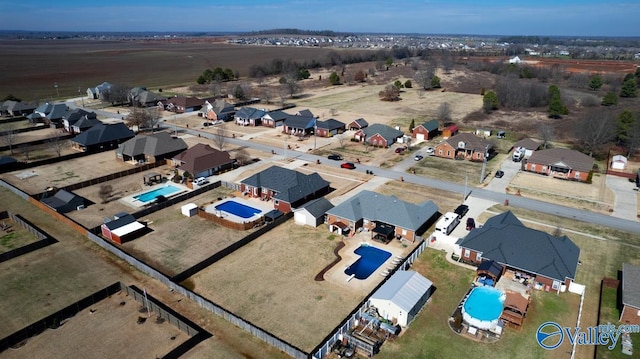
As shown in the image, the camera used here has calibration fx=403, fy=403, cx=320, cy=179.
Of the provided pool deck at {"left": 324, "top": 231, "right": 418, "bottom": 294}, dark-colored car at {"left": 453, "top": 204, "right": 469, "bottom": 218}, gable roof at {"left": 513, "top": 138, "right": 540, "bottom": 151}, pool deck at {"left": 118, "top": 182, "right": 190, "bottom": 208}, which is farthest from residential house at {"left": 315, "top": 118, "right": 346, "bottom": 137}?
pool deck at {"left": 324, "top": 231, "right": 418, "bottom": 294}

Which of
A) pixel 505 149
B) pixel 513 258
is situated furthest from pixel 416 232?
pixel 505 149

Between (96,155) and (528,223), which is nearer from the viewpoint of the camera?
(528,223)

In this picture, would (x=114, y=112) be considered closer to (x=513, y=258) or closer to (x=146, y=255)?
(x=146, y=255)

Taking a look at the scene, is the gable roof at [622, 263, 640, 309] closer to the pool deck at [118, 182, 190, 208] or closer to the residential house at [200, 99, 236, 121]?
the pool deck at [118, 182, 190, 208]

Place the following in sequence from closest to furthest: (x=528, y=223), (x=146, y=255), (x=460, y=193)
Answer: (x=146, y=255) < (x=528, y=223) < (x=460, y=193)

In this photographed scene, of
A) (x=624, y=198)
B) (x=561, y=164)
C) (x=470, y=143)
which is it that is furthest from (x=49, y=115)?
(x=624, y=198)

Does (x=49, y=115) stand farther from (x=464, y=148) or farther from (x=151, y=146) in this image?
(x=464, y=148)

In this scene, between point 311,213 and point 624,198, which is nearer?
point 311,213
